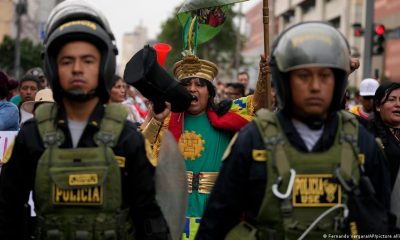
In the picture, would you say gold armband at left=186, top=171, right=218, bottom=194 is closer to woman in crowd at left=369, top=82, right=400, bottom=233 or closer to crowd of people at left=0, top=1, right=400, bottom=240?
woman in crowd at left=369, top=82, right=400, bottom=233

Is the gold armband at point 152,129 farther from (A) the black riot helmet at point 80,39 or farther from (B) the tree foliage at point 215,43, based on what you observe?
(B) the tree foliage at point 215,43

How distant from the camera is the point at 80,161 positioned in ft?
14.0

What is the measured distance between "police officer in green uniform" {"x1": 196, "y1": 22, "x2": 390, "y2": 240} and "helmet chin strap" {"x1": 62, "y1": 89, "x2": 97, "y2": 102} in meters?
0.80

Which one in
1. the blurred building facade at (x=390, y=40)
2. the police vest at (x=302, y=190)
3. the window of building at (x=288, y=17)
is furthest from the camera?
the window of building at (x=288, y=17)

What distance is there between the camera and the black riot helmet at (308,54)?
404cm

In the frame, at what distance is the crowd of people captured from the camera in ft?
13.2

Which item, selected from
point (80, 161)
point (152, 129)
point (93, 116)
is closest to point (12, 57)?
point (152, 129)

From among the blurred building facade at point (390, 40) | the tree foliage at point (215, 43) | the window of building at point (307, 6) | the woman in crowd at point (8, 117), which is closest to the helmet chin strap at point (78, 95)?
the woman in crowd at point (8, 117)

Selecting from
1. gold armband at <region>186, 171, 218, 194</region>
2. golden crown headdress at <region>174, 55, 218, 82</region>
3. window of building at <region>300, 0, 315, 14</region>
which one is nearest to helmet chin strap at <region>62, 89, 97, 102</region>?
gold armband at <region>186, 171, 218, 194</region>

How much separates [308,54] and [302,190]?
0.66 metres

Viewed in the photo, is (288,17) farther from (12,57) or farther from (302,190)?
(302,190)

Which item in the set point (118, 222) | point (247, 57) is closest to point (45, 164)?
point (118, 222)

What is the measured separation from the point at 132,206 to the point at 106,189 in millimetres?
226

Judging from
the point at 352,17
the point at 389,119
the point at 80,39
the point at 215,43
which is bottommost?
the point at 389,119
